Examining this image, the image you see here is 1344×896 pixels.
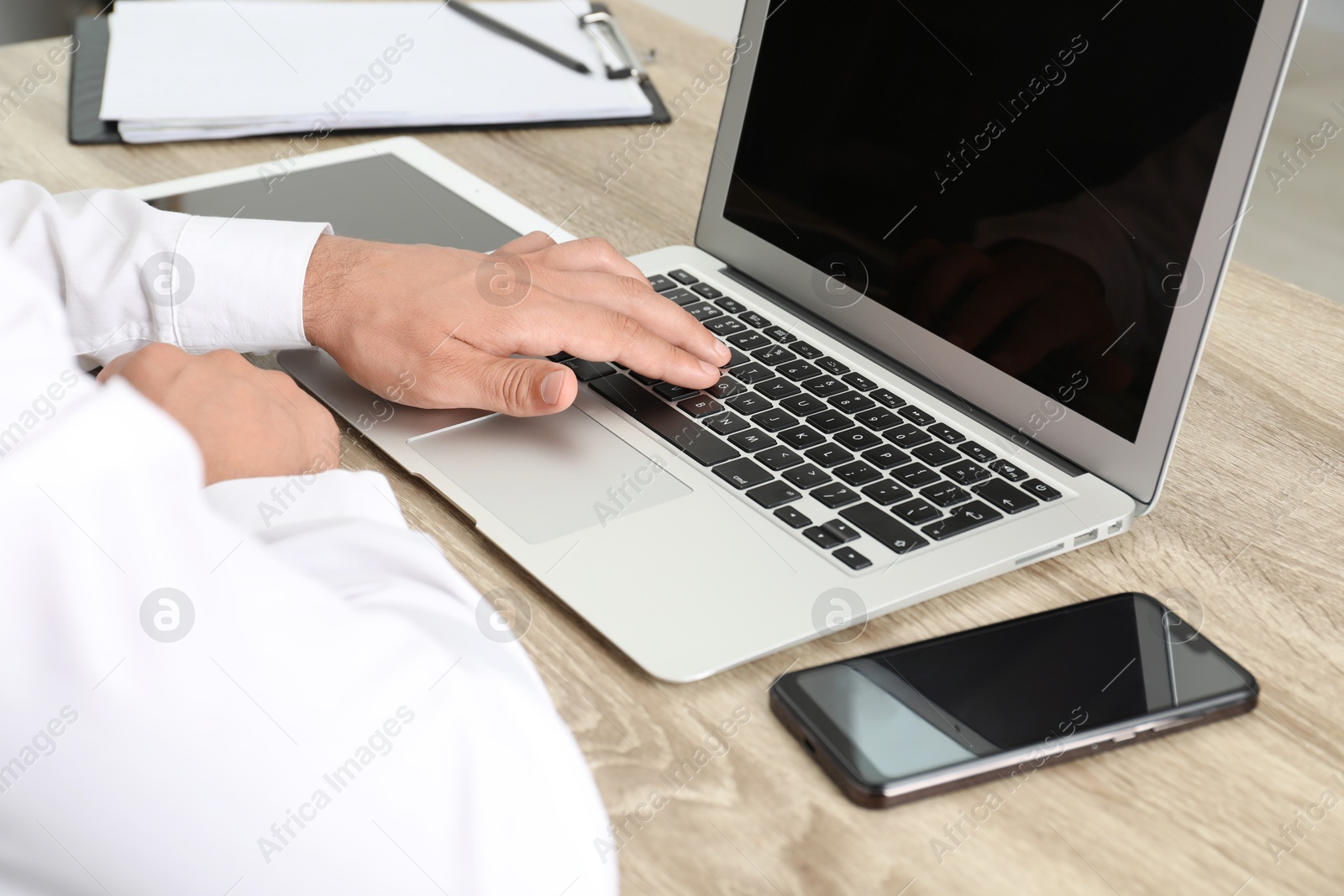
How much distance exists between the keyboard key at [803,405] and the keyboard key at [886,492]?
96mm

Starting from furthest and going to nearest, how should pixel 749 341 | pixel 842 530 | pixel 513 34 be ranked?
1. pixel 513 34
2. pixel 749 341
3. pixel 842 530

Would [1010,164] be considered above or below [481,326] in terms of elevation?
above

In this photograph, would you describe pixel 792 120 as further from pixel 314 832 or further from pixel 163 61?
pixel 163 61

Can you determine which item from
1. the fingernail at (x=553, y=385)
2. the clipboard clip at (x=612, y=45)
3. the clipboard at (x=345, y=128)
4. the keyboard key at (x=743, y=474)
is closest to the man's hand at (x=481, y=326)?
the fingernail at (x=553, y=385)

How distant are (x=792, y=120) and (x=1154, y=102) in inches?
12.5

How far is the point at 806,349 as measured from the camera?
845mm

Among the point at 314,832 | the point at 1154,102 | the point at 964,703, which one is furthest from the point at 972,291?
the point at 314,832

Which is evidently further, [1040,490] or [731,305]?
[731,305]

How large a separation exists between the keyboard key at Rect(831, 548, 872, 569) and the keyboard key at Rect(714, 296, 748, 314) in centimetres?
32

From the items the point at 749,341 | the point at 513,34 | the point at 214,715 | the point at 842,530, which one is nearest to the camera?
the point at 214,715

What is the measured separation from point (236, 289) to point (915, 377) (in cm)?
51

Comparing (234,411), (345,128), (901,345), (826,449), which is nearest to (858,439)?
(826,449)

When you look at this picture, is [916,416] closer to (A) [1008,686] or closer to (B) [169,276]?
(A) [1008,686]

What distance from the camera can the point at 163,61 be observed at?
1274mm
